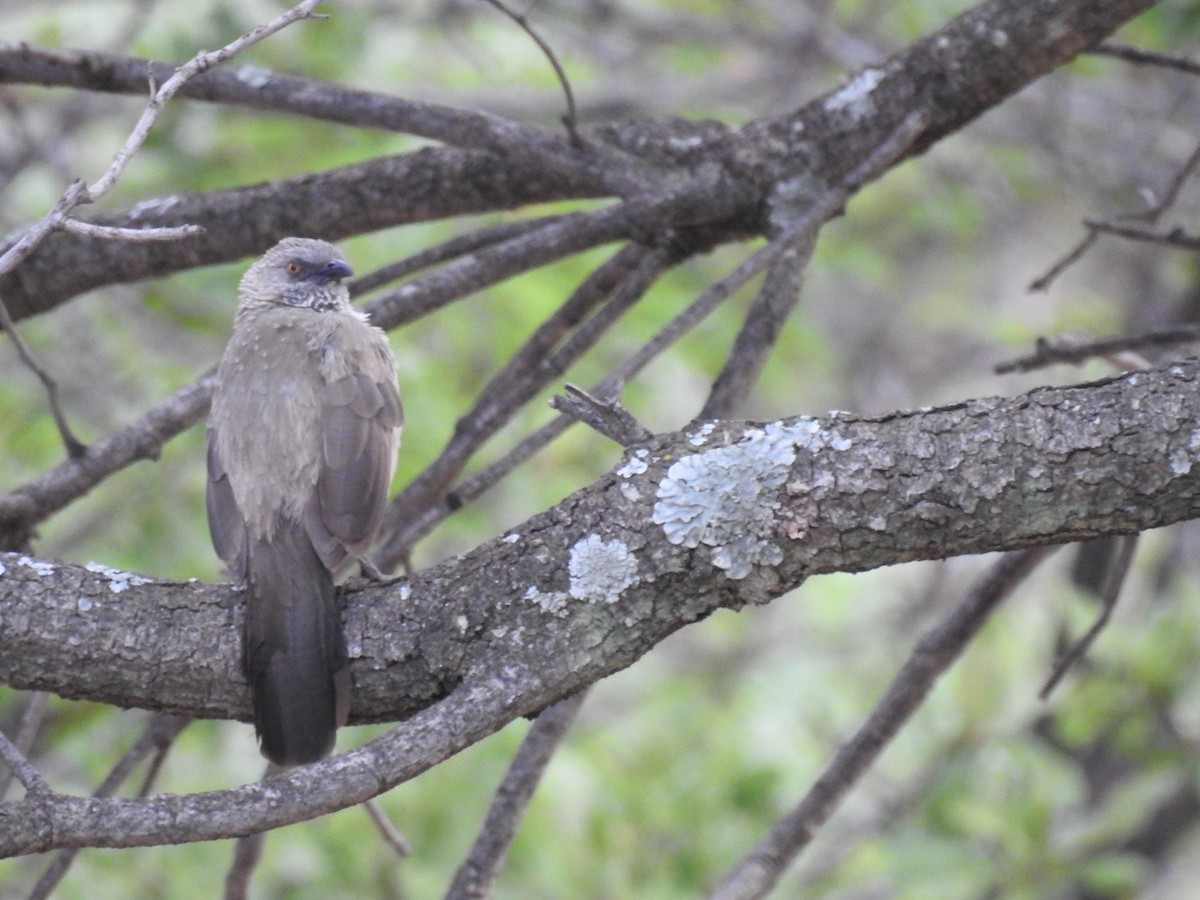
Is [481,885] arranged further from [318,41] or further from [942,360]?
[942,360]

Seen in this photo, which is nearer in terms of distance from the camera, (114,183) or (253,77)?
(114,183)

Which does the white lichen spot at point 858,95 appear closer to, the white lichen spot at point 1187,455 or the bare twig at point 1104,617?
the bare twig at point 1104,617

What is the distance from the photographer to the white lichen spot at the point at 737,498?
2486 millimetres

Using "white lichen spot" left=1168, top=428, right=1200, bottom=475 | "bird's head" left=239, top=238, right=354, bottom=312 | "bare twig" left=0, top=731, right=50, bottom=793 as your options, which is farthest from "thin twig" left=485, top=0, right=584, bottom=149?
"bare twig" left=0, top=731, right=50, bottom=793

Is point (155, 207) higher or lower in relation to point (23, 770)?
higher

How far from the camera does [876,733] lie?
3770 millimetres

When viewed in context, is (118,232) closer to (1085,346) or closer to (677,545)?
(677,545)

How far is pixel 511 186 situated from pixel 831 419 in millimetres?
1898

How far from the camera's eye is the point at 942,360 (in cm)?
987

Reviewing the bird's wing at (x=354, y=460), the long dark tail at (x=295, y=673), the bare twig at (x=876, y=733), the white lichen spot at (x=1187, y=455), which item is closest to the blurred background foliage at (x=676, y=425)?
the bare twig at (x=876, y=733)

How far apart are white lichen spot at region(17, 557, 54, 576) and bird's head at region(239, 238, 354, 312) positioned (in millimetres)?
1873

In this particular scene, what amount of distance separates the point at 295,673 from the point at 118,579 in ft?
1.31

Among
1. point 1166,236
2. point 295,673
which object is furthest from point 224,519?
point 1166,236

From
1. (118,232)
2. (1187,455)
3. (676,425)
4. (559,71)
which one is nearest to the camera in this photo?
(1187,455)
